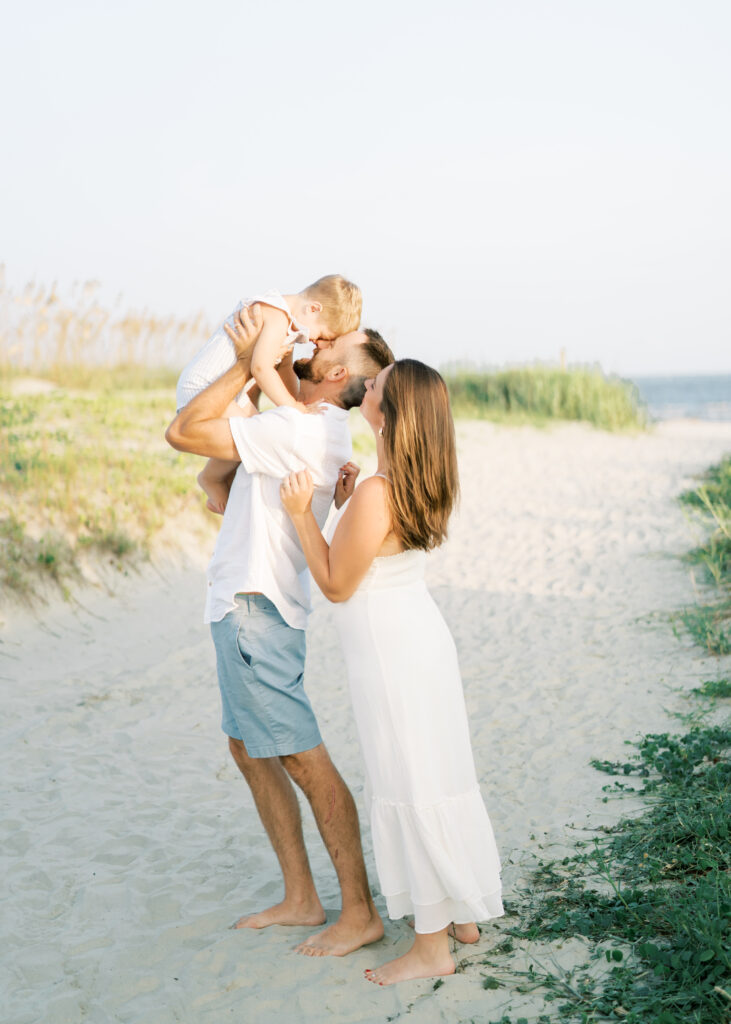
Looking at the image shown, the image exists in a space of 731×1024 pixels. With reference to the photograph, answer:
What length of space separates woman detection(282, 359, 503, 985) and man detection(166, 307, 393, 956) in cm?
15

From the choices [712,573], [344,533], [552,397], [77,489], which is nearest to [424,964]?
[344,533]

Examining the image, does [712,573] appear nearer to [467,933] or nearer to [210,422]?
[467,933]

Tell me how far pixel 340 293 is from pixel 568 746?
3.06 meters

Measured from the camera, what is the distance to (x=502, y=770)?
16.3 feet

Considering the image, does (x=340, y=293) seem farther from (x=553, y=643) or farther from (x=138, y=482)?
(x=138, y=482)

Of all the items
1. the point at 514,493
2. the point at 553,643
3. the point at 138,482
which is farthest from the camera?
the point at 514,493

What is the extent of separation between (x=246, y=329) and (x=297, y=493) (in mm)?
594

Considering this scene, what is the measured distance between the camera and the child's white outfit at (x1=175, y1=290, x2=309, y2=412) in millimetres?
3045

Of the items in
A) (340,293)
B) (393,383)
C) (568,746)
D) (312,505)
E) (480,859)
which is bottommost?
(568,746)

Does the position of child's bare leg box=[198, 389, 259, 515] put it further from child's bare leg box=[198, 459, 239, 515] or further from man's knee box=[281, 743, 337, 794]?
man's knee box=[281, 743, 337, 794]

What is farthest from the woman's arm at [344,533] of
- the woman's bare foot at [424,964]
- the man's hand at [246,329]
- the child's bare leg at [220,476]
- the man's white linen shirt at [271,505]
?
the woman's bare foot at [424,964]

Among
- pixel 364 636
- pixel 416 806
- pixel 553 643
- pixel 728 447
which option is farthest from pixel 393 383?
pixel 728 447

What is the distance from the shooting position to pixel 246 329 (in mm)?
3053

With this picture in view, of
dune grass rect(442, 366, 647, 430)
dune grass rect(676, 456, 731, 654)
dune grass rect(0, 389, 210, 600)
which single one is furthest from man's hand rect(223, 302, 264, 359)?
dune grass rect(442, 366, 647, 430)
